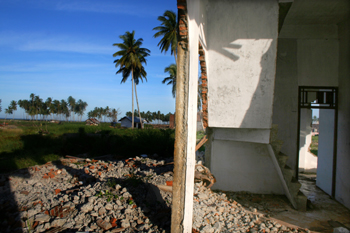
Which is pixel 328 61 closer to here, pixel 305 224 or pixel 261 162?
pixel 261 162

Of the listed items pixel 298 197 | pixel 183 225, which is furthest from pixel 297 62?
pixel 183 225

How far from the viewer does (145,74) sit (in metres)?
25.2

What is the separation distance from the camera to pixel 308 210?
5613 millimetres

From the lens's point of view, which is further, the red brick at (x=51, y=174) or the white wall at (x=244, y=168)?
the white wall at (x=244, y=168)

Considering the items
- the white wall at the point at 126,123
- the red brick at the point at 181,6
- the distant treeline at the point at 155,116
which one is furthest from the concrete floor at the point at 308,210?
the distant treeline at the point at 155,116

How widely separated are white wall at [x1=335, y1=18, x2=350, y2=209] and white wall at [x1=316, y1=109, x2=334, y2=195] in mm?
382

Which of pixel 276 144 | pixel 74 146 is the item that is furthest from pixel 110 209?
pixel 74 146

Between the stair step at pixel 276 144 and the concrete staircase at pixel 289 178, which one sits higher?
the stair step at pixel 276 144

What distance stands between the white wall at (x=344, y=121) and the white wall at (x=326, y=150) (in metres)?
0.38

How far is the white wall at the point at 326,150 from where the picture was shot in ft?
21.9

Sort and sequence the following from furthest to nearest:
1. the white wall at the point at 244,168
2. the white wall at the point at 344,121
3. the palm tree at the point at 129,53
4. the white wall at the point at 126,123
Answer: the white wall at the point at 126,123 → the palm tree at the point at 129,53 → the white wall at the point at 244,168 → the white wall at the point at 344,121

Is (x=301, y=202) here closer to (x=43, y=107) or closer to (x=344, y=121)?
(x=344, y=121)

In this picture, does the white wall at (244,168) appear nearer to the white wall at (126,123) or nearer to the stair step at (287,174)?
the stair step at (287,174)

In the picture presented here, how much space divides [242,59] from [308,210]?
14.4 feet
